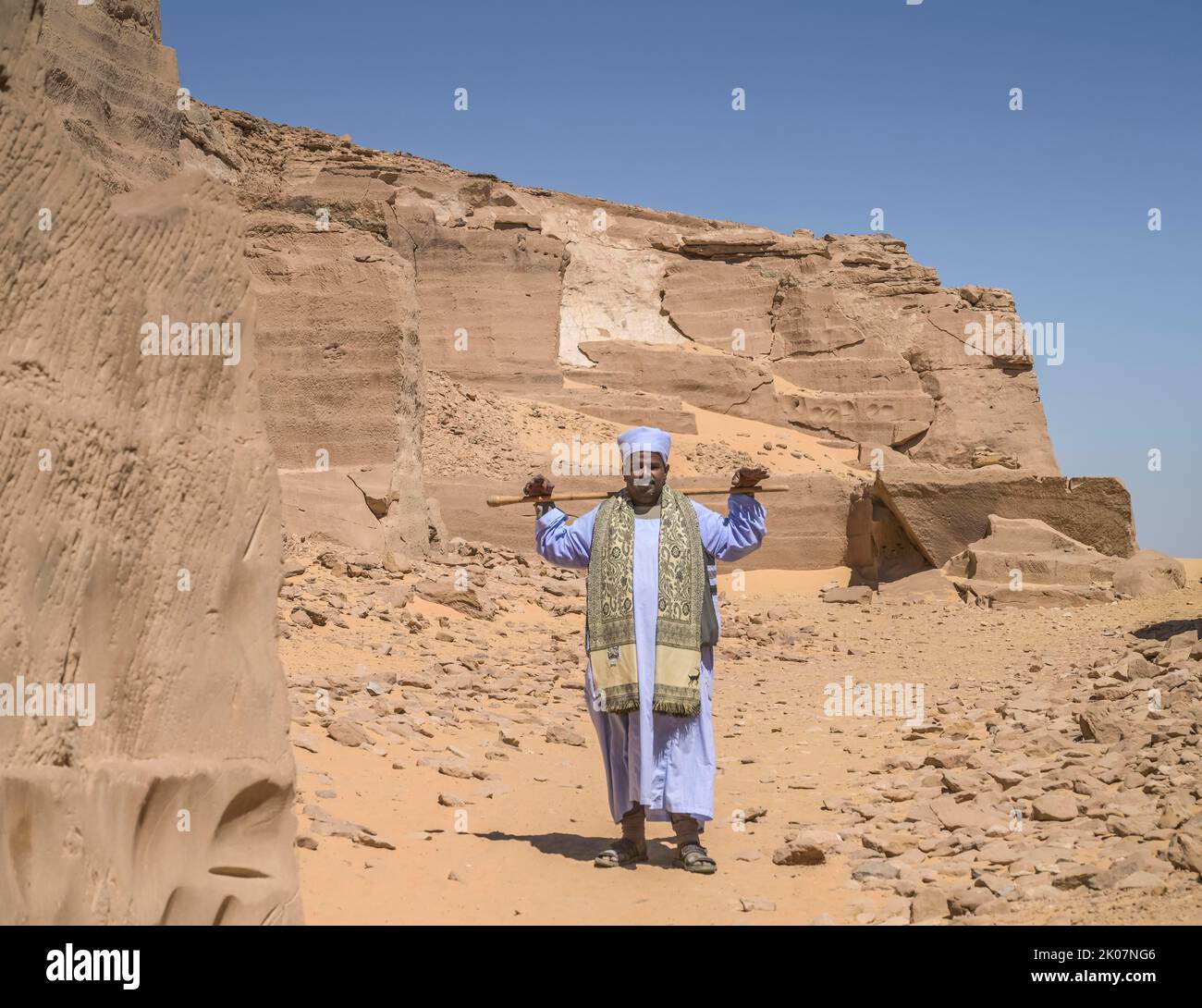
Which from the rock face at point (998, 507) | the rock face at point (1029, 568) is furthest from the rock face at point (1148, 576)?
the rock face at point (998, 507)

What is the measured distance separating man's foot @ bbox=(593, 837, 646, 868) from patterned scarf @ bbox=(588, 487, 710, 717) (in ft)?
1.65

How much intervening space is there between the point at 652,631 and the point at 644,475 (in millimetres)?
605

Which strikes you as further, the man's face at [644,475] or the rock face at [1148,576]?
the rock face at [1148,576]

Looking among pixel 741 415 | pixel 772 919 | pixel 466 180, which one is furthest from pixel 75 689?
pixel 466 180

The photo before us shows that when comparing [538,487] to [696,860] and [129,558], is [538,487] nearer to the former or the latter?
[696,860]

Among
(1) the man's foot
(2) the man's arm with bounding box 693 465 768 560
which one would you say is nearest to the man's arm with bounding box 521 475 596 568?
(2) the man's arm with bounding box 693 465 768 560

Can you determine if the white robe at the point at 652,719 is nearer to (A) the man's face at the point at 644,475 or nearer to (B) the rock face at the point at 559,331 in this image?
(A) the man's face at the point at 644,475

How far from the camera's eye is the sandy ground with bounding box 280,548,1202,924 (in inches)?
162

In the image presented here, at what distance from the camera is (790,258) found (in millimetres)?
35875

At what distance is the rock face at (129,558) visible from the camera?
2553 millimetres

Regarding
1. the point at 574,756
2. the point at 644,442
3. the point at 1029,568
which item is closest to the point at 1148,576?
the point at 1029,568

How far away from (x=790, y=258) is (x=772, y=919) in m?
33.3
